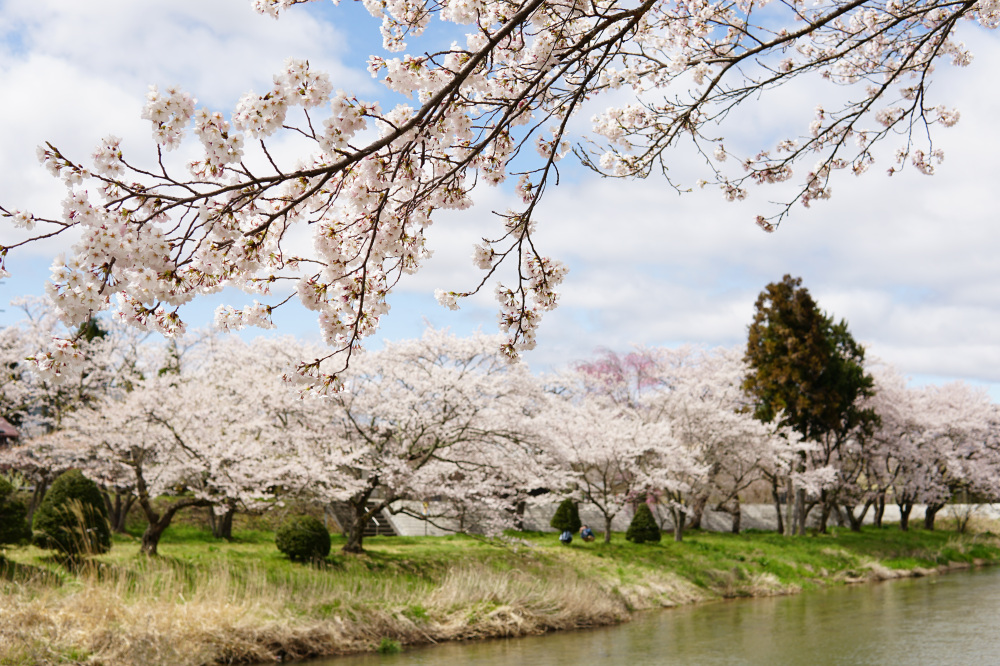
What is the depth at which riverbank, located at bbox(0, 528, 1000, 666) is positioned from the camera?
367 inches

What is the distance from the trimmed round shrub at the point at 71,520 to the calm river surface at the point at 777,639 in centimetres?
523

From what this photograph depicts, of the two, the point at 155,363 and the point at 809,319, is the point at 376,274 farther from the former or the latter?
the point at 809,319

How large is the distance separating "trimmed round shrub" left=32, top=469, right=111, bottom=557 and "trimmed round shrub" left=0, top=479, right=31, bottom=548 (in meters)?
0.43

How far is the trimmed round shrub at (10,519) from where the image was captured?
12.0 metres

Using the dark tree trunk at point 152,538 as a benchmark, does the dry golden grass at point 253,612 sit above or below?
below

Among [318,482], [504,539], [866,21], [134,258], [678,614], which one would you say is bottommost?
[678,614]

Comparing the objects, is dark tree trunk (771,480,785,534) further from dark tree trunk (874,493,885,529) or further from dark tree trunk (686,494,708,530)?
dark tree trunk (874,493,885,529)

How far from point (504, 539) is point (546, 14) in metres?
14.7

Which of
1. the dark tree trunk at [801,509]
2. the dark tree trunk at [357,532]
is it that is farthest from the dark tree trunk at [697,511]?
the dark tree trunk at [357,532]

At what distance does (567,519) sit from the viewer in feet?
70.6

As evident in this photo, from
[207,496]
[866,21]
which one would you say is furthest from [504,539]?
[866,21]

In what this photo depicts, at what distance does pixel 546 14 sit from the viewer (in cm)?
449

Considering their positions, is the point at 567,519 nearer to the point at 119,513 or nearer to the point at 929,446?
the point at 119,513

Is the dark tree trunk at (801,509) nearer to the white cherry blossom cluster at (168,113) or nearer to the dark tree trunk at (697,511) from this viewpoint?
the dark tree trunk at (697,511)
